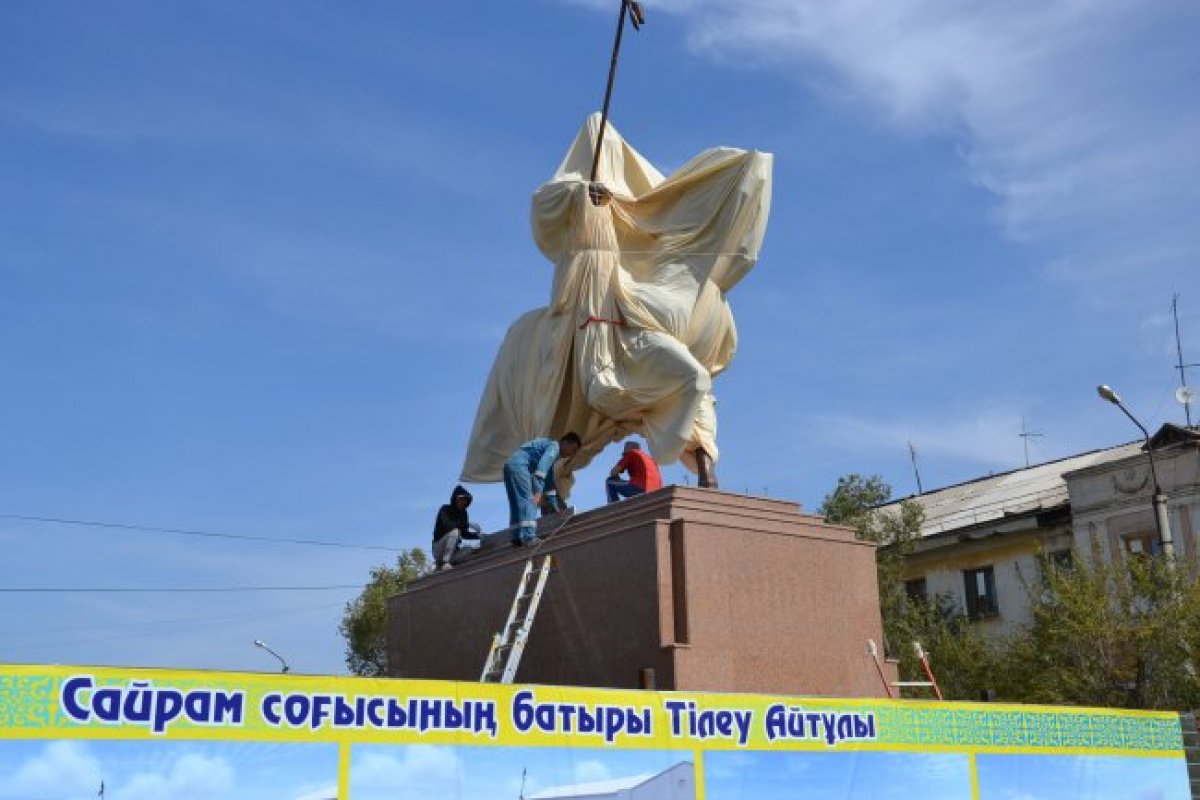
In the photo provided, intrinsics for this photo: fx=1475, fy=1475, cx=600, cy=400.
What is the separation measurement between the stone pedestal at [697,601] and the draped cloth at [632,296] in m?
1.41

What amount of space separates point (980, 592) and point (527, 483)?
81.2ft

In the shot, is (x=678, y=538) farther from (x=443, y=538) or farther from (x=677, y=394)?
(x=443, y=538)

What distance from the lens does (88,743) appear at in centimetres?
699

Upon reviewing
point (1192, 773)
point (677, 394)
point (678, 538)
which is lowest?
point (1192, 773)

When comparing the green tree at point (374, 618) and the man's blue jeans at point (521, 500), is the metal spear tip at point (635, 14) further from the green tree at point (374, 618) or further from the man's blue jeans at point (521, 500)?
the green tree at point (374, 618)

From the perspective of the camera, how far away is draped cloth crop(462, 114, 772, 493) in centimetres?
1330

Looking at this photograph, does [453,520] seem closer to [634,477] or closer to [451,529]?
[451,529]

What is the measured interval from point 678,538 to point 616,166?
16.0 ft

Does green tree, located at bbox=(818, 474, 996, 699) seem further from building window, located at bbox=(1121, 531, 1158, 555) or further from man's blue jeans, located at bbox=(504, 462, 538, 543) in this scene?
man's blue jeans, located at bbox=(504, 462, 538, 543)

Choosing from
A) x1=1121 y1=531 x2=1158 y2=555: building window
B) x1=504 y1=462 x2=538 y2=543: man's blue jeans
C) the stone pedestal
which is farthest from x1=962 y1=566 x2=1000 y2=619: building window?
x1=504 y1=462 x2=538 y2=543: man's blue jeans

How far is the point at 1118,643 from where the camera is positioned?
22531 millimetres

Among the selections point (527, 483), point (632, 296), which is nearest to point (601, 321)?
point (632, 296)

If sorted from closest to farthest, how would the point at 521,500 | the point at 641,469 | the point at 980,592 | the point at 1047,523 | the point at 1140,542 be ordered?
the point at 521,500 < the point at 641,469 < the point at 1140,542 < the point at 1047,523 < the point at 980,592

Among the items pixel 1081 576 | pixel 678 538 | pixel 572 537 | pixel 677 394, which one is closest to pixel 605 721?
pixel 678 538
